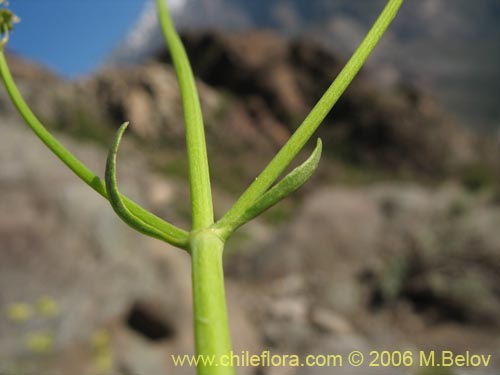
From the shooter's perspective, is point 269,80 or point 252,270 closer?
point 252,270

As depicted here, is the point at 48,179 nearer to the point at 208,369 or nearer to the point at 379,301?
the point at 379,301

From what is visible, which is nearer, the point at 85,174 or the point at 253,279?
the point at 85,174

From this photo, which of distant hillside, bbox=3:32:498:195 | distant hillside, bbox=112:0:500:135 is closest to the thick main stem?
distant hillside, bbox=3:32:498:195

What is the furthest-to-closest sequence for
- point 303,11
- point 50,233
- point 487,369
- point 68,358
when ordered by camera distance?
point 303,11 → point 50,233 → point 68,358 → point 487,369

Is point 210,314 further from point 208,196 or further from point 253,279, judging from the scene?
point 253,279

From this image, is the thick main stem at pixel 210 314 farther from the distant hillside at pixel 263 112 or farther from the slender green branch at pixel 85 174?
the distant hillside at pixel 263 112

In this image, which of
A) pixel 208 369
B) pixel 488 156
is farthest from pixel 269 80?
pixel 208 369

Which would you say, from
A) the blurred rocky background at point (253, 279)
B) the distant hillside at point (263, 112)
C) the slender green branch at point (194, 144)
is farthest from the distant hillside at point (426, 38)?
the slender green branch at point (194, 144)

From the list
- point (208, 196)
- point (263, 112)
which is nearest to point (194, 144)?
point (208, 196)
